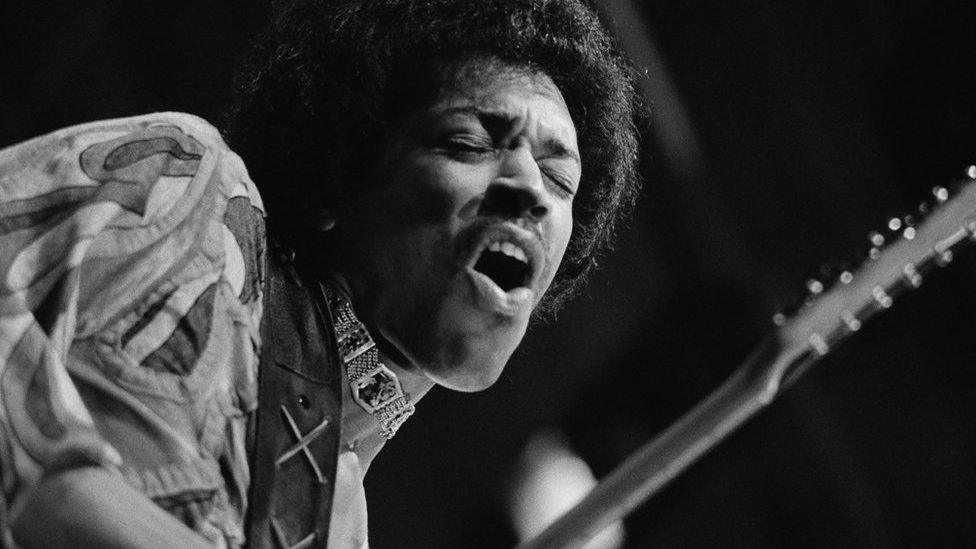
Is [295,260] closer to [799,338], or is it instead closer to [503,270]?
[503,270]

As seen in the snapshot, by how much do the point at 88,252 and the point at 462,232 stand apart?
1.81ft

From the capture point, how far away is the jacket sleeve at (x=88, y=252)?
39.7 inches

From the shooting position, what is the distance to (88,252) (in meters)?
1.12

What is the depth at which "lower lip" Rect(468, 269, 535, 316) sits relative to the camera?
5.05ft

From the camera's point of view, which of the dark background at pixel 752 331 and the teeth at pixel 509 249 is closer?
the teeth at pixel 509 249

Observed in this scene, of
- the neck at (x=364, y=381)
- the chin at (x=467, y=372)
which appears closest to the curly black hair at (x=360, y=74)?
the neck at (x=364, y=381)

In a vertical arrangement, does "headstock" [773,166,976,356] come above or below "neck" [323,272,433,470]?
above

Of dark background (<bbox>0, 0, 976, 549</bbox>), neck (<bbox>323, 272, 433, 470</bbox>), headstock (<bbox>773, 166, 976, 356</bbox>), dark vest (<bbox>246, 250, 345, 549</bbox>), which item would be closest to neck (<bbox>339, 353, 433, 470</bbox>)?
neck (<bbox>323, 272, 433, 470</bbox>)

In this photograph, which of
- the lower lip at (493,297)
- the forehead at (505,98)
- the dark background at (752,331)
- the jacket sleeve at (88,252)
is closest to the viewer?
the jacket sleeve at (88,252)

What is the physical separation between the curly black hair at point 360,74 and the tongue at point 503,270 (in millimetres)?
205

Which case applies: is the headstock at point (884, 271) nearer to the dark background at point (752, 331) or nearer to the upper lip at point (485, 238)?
the upper lip at point (485, 238)

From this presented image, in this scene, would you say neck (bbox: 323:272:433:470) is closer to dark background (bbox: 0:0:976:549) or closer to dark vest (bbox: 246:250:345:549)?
dark vest (bbox: 246:250:345:549)

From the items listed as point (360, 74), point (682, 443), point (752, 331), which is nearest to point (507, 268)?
point (360, 74)

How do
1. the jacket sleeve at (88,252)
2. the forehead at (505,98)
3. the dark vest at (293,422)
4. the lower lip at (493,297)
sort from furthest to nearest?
the forehead at (505,98) < the lower lip at (493,297) < the dark vest at (293,422) < the jacket sleeve at (88,252)
